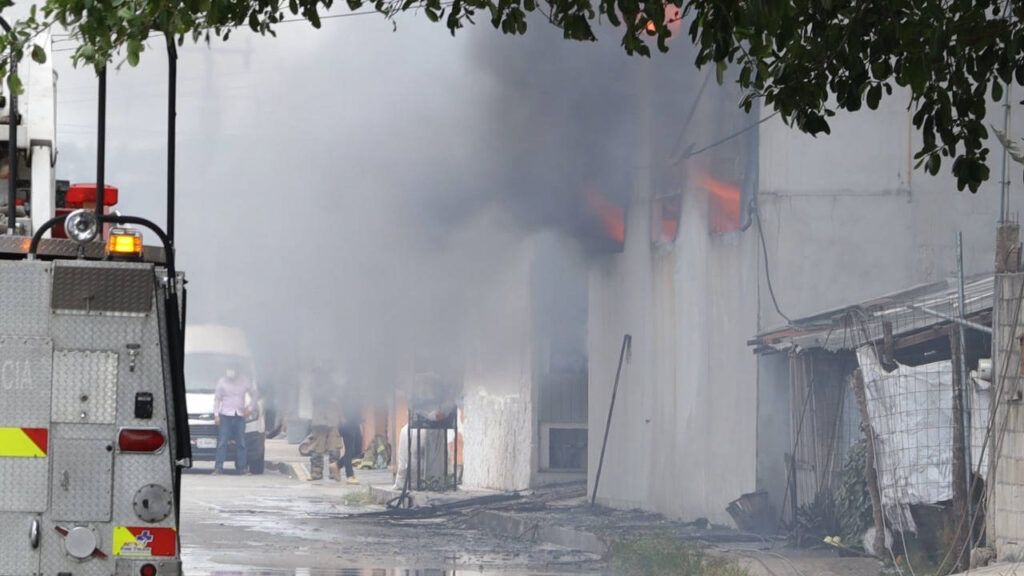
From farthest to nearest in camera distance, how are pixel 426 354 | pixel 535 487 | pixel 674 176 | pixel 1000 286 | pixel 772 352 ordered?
pixel 426 354
pixel 535 487
pixel 674 176
pixel 772 352
pixel 1000 286

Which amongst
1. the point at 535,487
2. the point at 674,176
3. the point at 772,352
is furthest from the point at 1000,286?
the point at 535,487

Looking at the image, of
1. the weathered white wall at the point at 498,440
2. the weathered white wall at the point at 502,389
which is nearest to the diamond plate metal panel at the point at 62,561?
the weathered white wall at the point at 502,389

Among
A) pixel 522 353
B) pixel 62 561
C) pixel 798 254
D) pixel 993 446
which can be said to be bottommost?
pixel 62 561

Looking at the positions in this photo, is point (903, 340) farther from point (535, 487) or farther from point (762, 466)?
point (535, 487)

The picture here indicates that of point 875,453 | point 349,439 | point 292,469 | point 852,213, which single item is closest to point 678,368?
point 852,213

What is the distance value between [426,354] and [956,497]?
10813mm

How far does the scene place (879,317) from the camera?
14.1 m

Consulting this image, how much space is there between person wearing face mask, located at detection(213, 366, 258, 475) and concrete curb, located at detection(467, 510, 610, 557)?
5893mm

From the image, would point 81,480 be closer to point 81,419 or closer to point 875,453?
point 81,419

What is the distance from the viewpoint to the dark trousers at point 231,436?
2375 cm

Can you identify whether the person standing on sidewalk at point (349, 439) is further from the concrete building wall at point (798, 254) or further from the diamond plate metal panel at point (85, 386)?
the diamond plate metal panel at point (85, 386)

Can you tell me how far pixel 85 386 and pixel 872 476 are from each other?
8401mm

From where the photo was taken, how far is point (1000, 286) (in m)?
12.3

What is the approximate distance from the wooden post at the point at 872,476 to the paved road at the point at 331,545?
216 cm
